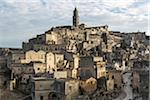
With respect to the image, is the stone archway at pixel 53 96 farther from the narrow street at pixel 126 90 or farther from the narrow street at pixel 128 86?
the narrow street at pixel 128 86

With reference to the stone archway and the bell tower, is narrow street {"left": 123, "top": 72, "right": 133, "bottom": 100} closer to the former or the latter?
the stone archway

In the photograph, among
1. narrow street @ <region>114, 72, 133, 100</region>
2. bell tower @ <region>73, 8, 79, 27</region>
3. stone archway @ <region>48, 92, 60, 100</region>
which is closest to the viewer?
narrow street @ <region>114, 72, 133, 100</region>

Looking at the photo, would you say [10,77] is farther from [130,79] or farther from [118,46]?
[118,46]

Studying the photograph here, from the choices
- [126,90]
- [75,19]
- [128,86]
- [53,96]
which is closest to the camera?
[53,96]

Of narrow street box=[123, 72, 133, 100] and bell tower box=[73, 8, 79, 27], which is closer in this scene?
narrow street box=[123, 72, 133, 100]

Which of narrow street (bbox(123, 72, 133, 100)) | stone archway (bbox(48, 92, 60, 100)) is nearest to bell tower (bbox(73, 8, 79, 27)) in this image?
narrow street (bbox(123, 72, 133, 100))

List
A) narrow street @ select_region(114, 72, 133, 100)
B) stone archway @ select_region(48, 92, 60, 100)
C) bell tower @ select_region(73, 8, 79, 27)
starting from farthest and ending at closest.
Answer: bell tower @ select_region(73, 8, 79, 27), stone archway @ select_region(48, 92, 60, 100), narrow street @ select_region(114, 72, 133, 100)

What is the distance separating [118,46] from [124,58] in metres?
4.91

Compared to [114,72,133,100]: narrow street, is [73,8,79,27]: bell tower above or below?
above

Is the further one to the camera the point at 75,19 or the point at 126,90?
Result: the point at 75,19

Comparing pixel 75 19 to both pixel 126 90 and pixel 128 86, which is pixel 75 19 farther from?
pixel 126 90

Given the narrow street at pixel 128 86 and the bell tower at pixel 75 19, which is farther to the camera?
the bell tower at pixel 75 19

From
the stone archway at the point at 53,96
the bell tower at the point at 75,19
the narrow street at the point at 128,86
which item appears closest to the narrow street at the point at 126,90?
the narrow street at the point at 128,86

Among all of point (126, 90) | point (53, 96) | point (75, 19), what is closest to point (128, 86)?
point (126, 90)
